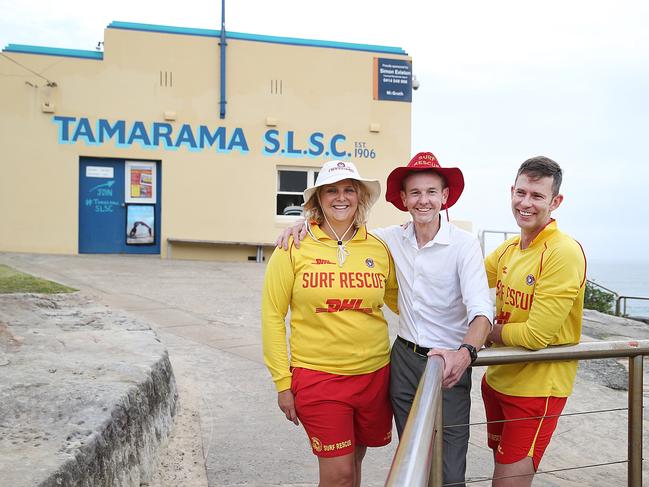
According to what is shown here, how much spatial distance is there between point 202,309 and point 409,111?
8.82 metres

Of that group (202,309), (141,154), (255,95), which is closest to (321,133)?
(255,95)

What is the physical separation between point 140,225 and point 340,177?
39.4ft

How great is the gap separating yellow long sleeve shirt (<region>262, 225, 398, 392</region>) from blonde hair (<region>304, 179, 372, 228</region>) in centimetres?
12

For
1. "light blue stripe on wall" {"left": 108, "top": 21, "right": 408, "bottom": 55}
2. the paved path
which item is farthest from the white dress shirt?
Result: "light blue stripe on wall" {"left": 108, "top": 21, "right": 408, "bottom": 55}

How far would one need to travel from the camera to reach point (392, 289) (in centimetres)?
315

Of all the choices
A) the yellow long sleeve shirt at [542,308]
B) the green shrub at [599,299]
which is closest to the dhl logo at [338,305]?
the yellow long sleeve shirt at [542,308]

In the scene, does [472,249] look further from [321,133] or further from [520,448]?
[321,133]

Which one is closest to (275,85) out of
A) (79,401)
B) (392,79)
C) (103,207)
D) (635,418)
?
(392,79)

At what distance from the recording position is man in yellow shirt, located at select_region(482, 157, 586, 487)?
259 centimetres

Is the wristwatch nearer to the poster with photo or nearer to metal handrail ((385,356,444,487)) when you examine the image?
metal handrail ((385,356,444,487))

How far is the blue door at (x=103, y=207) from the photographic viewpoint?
45.6 ft

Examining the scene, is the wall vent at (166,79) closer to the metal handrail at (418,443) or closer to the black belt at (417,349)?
the black belt at (417,349)

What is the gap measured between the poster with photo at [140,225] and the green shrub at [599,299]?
1001 cm

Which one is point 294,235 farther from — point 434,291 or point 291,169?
point 291,169
